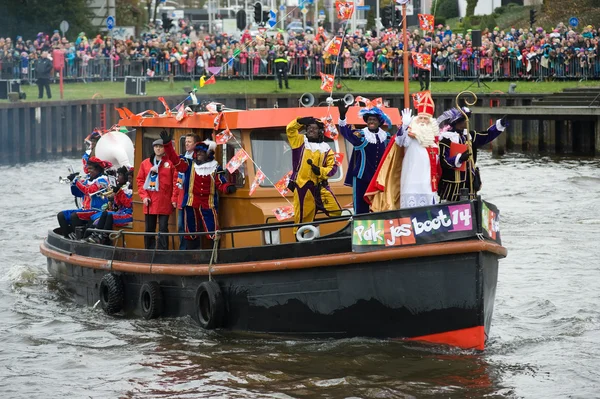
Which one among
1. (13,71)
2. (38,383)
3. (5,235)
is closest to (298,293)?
(38,383)

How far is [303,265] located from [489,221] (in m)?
1.87

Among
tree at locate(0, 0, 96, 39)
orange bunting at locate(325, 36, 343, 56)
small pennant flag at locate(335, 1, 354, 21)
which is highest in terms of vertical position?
tree at locate(0, 0, 96, 39)

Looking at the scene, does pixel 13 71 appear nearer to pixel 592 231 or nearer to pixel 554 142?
pixel 554 142

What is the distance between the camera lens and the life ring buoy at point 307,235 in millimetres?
11797

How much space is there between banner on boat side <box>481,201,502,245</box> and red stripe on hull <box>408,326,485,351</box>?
0.92 meters

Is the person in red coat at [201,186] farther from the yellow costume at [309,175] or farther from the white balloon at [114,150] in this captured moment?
the white balloon at [114,150]

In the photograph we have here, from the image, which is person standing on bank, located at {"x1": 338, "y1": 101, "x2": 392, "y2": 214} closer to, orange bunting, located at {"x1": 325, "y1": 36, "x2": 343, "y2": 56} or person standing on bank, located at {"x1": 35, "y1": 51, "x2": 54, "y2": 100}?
orange bunting, located at {"x1": 325, "y1": 36, "x2": 343, "y2": 56}

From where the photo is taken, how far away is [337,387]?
1105 cm

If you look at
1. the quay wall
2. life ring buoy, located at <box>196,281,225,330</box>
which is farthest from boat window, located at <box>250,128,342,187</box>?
the quay wall

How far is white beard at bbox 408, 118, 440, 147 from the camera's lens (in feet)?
37.7

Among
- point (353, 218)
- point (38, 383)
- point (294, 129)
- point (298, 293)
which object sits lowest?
point (38, 383)

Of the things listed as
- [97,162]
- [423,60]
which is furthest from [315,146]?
[97,162]

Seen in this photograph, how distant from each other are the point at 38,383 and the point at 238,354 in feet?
6.67

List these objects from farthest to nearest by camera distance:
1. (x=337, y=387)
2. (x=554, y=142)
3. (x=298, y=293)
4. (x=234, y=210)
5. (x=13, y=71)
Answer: (x=13, y=71) < (x=554, y=142) < (x=234, y=210) < (x=298, y=293) < (x=337, y=387)
